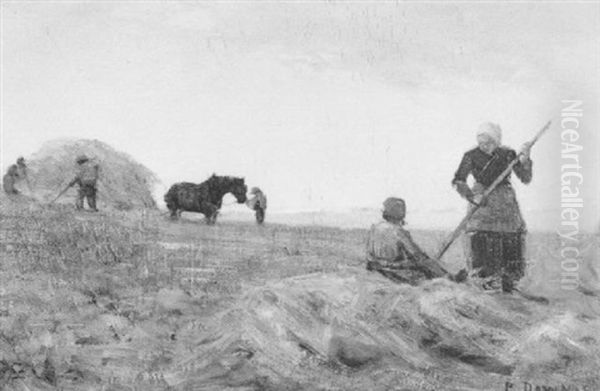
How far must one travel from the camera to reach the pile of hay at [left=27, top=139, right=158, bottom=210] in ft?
22.3

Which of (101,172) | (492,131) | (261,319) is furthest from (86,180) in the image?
(492,131)

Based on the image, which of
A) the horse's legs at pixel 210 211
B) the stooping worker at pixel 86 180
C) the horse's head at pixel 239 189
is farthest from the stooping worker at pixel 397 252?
the stooping worker at pixel 86 180

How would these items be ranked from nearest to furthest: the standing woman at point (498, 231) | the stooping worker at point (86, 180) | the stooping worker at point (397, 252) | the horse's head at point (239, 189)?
the stooping worker at point (397, 252) < the standing woman at point (498, 231) < the horse's head at point (239, 189) < the stooping worker at point (86, 180)

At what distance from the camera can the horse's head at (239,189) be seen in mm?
6715

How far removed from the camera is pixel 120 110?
6949 millimetres

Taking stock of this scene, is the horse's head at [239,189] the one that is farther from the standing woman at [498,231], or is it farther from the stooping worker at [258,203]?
the standing woman at [498,231]

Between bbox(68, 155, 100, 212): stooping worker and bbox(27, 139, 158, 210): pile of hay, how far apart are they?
0.04 meters

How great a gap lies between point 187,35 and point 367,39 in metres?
1.43

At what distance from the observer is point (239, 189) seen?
22.3 ft

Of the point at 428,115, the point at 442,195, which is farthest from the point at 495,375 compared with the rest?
the point at 428,115

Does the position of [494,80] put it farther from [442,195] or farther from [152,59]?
[152,59]
